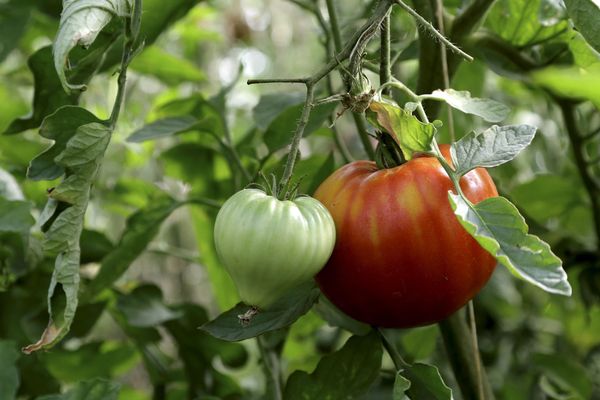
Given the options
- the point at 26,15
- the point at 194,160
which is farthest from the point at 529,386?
the point at 26,15

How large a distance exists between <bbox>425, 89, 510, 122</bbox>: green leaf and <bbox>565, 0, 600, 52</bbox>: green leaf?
0.07 metres

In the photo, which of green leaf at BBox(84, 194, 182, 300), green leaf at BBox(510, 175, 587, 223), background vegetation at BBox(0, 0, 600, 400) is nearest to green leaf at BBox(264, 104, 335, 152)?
background vegetation at BBox(0, 0, 600, 400)

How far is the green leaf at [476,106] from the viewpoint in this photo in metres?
0.53

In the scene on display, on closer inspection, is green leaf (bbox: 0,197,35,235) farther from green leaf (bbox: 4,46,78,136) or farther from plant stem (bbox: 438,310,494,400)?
plant stem (bbox: 438,310,494,400)

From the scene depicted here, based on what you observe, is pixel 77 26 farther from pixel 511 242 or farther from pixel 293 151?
pixel 511 242

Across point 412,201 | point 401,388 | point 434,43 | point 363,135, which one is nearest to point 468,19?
point 434,43

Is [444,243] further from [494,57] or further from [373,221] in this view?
[494,57]

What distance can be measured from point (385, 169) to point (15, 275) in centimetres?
43

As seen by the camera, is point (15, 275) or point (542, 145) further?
point (542, 145)

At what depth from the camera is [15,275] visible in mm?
771

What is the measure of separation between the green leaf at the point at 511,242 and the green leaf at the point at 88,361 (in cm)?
62

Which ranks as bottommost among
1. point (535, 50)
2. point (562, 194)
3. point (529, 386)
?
point (529, 386)

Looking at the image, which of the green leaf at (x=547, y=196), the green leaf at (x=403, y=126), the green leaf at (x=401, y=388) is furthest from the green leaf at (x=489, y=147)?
the green leaf at (x=547, y=196)

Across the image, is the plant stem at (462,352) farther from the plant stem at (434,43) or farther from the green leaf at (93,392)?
the green leaf at (93,392)
